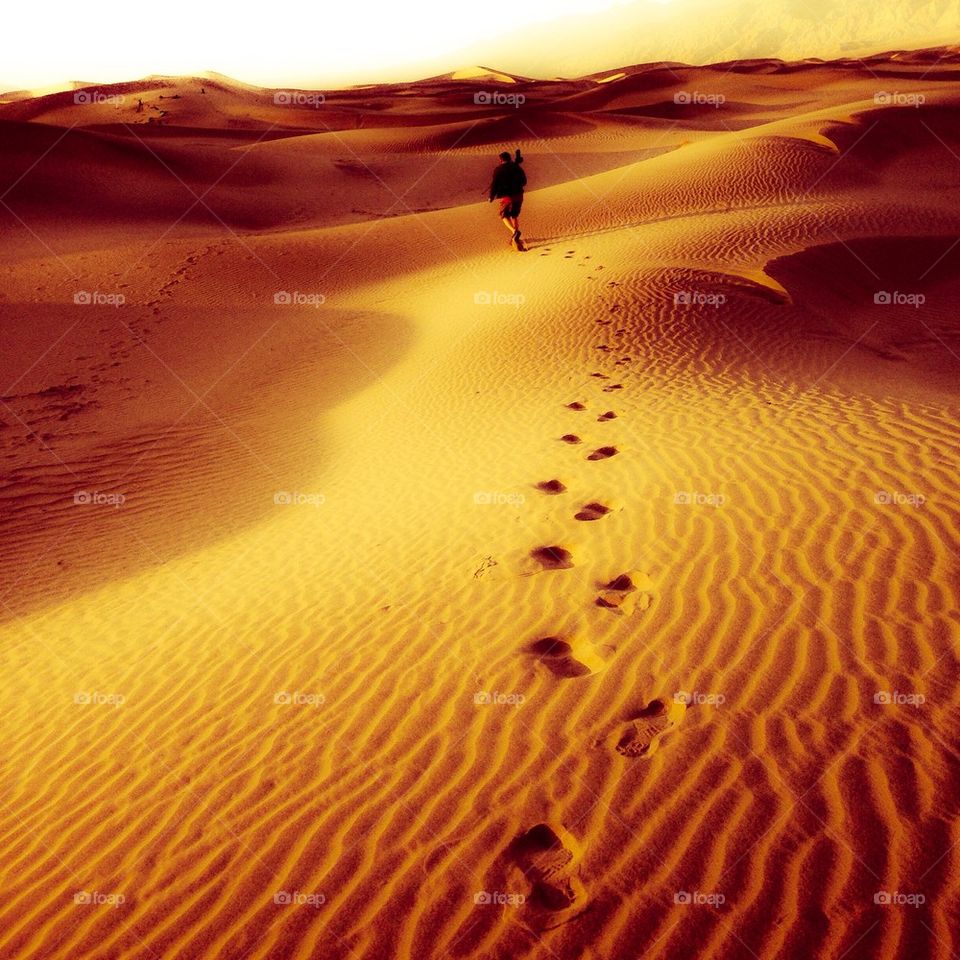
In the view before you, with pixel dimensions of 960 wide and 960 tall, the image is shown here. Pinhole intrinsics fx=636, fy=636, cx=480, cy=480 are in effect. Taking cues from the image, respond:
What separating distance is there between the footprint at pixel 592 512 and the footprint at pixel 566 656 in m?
1.58

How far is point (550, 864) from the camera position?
111 inches

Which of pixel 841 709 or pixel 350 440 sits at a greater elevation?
pixel 841 709

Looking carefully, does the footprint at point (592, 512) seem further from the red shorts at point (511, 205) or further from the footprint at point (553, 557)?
the red shorts at point (511, 205)

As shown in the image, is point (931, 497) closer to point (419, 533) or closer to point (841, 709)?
point (841, 709)

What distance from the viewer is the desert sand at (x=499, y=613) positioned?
2.76m

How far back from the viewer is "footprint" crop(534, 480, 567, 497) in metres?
6.10

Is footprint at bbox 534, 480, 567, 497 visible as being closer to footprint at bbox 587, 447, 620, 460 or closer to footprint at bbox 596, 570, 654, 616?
footprint at bbox 587, 447, 620, 460

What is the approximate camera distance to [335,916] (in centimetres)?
275

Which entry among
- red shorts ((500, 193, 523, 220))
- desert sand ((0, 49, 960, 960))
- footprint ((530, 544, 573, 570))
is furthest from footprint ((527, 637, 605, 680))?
red shorts ((500, 193, 523, 220))

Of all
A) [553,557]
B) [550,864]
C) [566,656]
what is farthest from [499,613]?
[550,864]

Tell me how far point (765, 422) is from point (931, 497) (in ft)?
6.49

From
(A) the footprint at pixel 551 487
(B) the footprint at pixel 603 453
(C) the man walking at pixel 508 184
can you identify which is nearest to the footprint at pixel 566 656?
(A) the footprint at pixel 551 487

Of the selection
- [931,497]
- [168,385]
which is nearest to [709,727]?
[931,497]

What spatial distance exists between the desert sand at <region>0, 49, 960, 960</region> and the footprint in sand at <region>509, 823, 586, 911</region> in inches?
0.6
